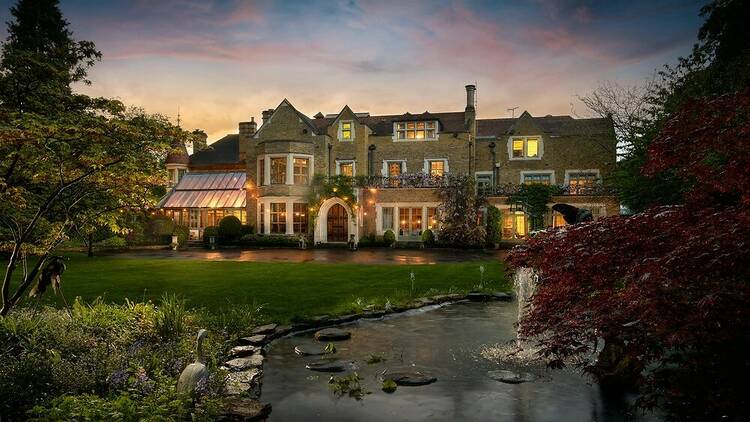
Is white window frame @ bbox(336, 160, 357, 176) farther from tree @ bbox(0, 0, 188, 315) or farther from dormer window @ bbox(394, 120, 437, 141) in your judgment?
tree @ bbox(0, 0, 188, 315)

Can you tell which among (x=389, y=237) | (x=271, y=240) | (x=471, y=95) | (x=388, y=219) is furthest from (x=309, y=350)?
(x=471, y=95)

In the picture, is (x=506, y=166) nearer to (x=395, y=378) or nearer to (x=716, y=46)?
(x=716, y=46)

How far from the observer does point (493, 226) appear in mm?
33219

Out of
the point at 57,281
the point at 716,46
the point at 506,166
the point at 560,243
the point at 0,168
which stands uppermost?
the point at 716,46

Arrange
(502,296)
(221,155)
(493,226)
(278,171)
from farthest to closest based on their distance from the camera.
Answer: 1. (221,155)
2. (278,171)
3. (493,226)
4. (502,296)

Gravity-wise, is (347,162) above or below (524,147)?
below

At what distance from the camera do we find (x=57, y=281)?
8.66 meters

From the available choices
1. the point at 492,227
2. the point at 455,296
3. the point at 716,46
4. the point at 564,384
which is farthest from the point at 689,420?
the point at 492,227

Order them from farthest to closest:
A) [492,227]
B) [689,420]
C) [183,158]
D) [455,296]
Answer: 1. [183,158]
2. [492,227]
3. [455,296]
4. [689,420]

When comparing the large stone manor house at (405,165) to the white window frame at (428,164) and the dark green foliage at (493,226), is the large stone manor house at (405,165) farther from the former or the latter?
the dark green foliage at (493,226)

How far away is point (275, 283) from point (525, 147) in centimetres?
2627

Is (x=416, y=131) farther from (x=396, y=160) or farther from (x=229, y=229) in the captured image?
(x=229, y=229)

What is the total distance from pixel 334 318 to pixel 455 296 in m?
4.21

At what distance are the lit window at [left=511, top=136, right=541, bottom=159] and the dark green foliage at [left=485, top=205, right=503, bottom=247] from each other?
18.9ft
